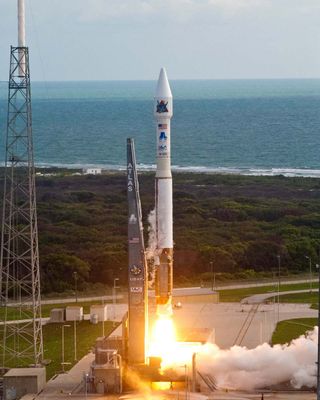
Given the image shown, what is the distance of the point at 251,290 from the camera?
2534 inches

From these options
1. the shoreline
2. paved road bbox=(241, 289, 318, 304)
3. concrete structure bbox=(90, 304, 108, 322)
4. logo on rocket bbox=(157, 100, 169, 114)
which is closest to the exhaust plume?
logo on rocket bbox=(157, 100, 169, 114)

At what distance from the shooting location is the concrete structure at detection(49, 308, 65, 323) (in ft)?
181

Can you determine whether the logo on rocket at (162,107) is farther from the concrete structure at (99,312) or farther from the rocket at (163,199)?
the concrete structure at (99,312)

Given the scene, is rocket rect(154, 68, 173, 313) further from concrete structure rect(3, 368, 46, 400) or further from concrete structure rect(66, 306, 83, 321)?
concrete structure rect(66, 306, 83, 321)

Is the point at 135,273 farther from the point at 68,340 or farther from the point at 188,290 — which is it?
the point at 188,290

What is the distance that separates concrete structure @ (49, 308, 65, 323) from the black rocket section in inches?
537

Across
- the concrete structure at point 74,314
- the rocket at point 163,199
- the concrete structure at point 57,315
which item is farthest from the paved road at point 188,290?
the rocket at point 163,199

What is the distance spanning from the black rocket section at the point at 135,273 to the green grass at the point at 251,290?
19262 millimetres

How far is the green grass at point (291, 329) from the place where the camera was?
164ft

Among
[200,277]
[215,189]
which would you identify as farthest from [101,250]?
[215,189]

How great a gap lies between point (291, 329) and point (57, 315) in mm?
10726

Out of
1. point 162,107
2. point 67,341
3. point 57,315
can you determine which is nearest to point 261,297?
point 57,315

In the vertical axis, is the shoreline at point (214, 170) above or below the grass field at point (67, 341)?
above

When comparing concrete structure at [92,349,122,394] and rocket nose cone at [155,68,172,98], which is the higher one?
rocket nose cone at [155,68,172,98]
